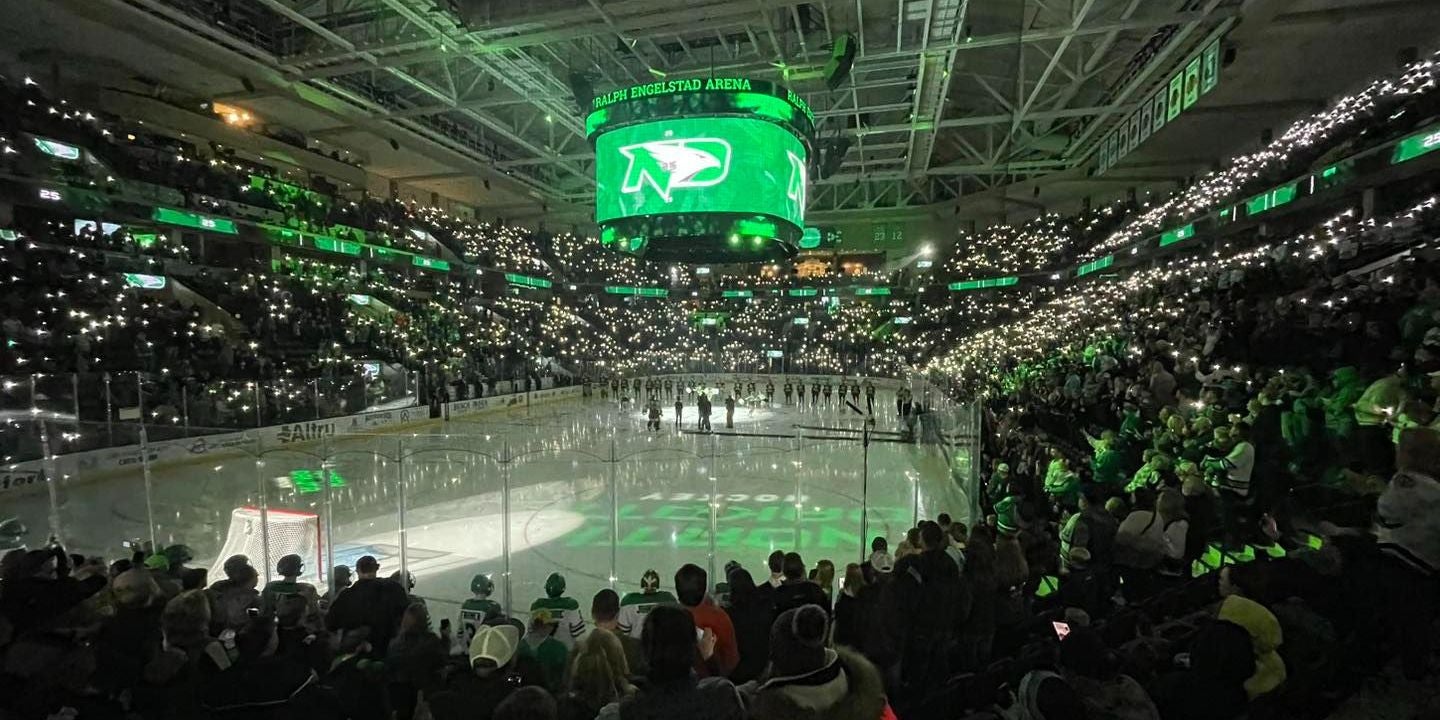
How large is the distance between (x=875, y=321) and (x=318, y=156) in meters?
33.4

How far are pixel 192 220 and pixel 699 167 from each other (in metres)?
18.4

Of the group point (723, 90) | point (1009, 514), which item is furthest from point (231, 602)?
point (723, 90)

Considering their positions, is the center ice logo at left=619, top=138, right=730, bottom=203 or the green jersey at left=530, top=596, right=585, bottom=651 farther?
the center ice logo at left=619, top=138, right=730, bottom=203

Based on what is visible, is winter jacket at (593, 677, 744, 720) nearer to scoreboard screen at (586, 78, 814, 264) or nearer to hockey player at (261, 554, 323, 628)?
hockey player at (261, 554, 323, 628)

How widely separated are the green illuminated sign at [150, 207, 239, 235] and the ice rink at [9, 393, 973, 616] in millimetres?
11087

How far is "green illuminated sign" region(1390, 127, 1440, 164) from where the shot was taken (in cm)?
1080

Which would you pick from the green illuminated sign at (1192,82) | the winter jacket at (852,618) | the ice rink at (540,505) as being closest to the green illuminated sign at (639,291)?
the ice rink at (540,505)

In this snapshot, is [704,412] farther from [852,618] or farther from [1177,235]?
[852,618]

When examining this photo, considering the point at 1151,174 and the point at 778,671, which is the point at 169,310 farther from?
the point at 1151,174

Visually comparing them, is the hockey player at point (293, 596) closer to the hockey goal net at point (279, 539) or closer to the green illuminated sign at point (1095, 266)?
the hockey goal net at point (279, 539)

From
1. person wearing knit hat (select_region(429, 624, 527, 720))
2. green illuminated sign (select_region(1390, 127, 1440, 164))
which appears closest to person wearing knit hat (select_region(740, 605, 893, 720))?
person wearing knit hat (select_region(429, 624, 527, 720))

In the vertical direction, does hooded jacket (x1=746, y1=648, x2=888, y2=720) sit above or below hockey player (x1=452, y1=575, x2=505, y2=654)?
above

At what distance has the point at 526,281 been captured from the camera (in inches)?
1527

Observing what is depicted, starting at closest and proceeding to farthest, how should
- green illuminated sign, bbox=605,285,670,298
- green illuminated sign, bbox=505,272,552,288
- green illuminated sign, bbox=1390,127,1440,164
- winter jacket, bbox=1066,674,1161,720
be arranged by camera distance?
winter jacket, bbox=1066,674,1161,720 < green illuminated sign, bbox=1390,127,1440,164 < green illuminated sign, bbox=505,272,552,288 < green illuminated sign, bbox=605,285,670,298
